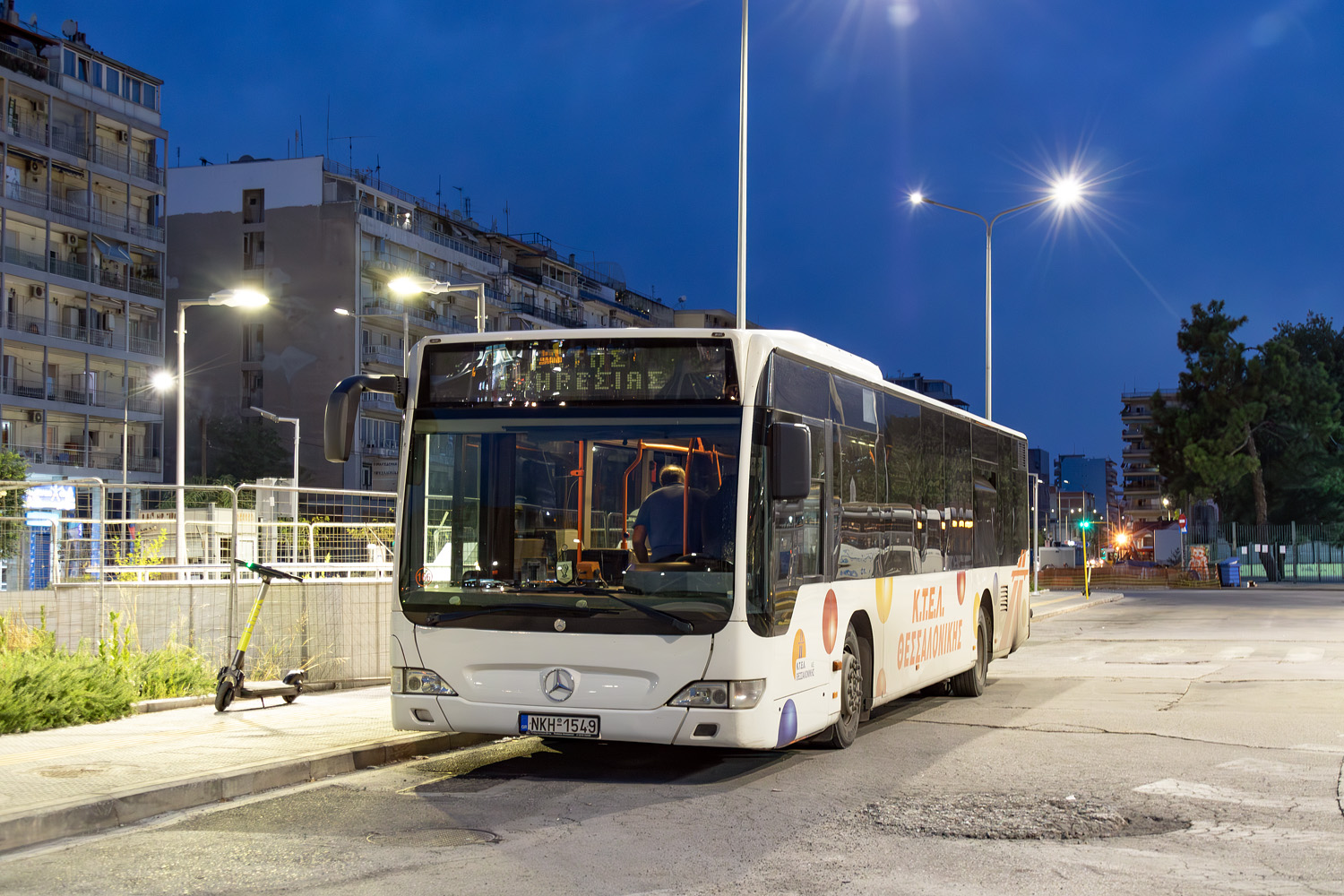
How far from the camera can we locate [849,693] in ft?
35.1

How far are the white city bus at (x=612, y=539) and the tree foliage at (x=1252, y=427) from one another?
6162 centimetres

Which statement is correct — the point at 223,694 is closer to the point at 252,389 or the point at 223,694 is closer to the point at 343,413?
the point at 343,413

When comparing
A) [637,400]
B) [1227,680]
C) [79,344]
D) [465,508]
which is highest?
[79,344]

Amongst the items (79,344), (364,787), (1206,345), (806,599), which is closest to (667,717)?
(806,599)

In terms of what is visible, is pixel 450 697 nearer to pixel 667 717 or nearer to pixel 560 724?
pixel 560 724

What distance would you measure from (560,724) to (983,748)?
3.70 m

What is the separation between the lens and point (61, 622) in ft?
48.3

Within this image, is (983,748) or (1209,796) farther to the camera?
(983,748)

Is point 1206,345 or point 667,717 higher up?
point 1206,345

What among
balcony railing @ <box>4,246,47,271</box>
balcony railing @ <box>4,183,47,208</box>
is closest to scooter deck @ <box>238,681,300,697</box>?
balcony railing @ <box>4,246,47,271</box>

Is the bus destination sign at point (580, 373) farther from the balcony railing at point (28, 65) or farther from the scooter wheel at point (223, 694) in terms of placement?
the balcony railing at point (28, 65)

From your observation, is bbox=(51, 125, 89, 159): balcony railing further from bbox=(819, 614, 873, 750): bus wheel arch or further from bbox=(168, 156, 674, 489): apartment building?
bbox=(819, 614, 873, 750): bus wheel arch

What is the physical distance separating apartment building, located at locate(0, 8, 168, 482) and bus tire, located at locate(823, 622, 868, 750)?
55426 mm

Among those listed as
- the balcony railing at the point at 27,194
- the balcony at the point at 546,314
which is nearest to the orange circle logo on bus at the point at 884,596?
the balcony railing at the point at 27,194
